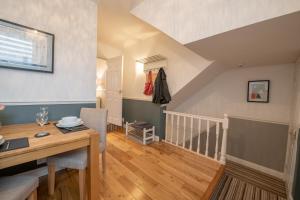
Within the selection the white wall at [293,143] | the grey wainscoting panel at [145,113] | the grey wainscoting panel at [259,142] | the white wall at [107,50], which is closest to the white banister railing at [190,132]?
the grey wainscoting panel at [145,113]

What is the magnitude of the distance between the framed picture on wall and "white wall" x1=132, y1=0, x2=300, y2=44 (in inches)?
75.0

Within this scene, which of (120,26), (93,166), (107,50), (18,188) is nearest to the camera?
(18,188)

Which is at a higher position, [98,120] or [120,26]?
[120,26]

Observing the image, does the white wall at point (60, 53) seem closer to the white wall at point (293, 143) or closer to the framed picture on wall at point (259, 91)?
the white wall at point (293, 143)

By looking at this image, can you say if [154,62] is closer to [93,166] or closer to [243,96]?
[243,96]

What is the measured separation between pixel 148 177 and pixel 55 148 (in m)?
1.20

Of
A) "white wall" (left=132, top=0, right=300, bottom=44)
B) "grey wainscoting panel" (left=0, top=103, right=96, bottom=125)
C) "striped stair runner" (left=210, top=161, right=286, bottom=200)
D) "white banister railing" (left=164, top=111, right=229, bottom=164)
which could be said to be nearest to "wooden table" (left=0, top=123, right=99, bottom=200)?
"grey wainscoting panel" (left=0, top=103, right=96, bottom=125)

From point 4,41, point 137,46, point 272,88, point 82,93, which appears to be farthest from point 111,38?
point 272,88

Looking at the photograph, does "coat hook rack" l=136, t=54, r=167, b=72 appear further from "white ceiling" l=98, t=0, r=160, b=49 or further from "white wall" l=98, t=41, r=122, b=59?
"white wall" l=98, t=41, r=122, b=59

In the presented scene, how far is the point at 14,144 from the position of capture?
0.88 m

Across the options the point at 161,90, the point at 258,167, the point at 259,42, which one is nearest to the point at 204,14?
the point at 259,42

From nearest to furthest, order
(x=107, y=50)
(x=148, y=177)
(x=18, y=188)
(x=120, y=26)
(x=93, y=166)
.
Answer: (x=18, y=188) < (x=93, y=166) < (x=148, y=177) < (x=120, y=26) < (x=107, y=50)

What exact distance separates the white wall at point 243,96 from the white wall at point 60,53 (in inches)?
100

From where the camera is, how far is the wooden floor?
1449mm
